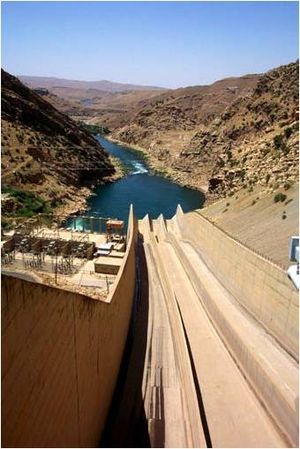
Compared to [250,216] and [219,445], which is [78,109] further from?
[219,445]

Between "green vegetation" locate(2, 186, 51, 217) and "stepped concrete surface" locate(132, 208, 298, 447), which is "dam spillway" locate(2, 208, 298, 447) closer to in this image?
"stepped concrete surface" locate(132, 208, 298, 447)

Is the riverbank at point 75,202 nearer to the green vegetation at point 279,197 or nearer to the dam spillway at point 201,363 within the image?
the green vegetation at point 279,197

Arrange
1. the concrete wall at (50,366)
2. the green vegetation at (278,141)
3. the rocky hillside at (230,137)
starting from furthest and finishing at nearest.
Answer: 1. the green vegetation at (278,141)
2. the rocky hillside at (230,137)
3. the concrete wall at (50,366)

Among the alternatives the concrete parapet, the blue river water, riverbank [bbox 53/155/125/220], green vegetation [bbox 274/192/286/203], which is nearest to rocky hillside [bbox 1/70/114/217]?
riverbank [bbox 53/155/125/220]

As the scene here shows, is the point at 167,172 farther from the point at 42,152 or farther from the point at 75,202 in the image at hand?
the point at 75,202

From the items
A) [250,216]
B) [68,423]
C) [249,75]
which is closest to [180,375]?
[68,423]

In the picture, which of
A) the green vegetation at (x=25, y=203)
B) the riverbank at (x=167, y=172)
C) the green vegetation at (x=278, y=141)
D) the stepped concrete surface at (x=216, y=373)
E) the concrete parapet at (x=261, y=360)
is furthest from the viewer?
the riverbank at (x=167, y=172)

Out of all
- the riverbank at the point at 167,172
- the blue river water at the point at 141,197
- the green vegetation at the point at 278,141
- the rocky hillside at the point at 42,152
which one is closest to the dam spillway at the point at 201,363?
the green vegetation at the point at 278,141
